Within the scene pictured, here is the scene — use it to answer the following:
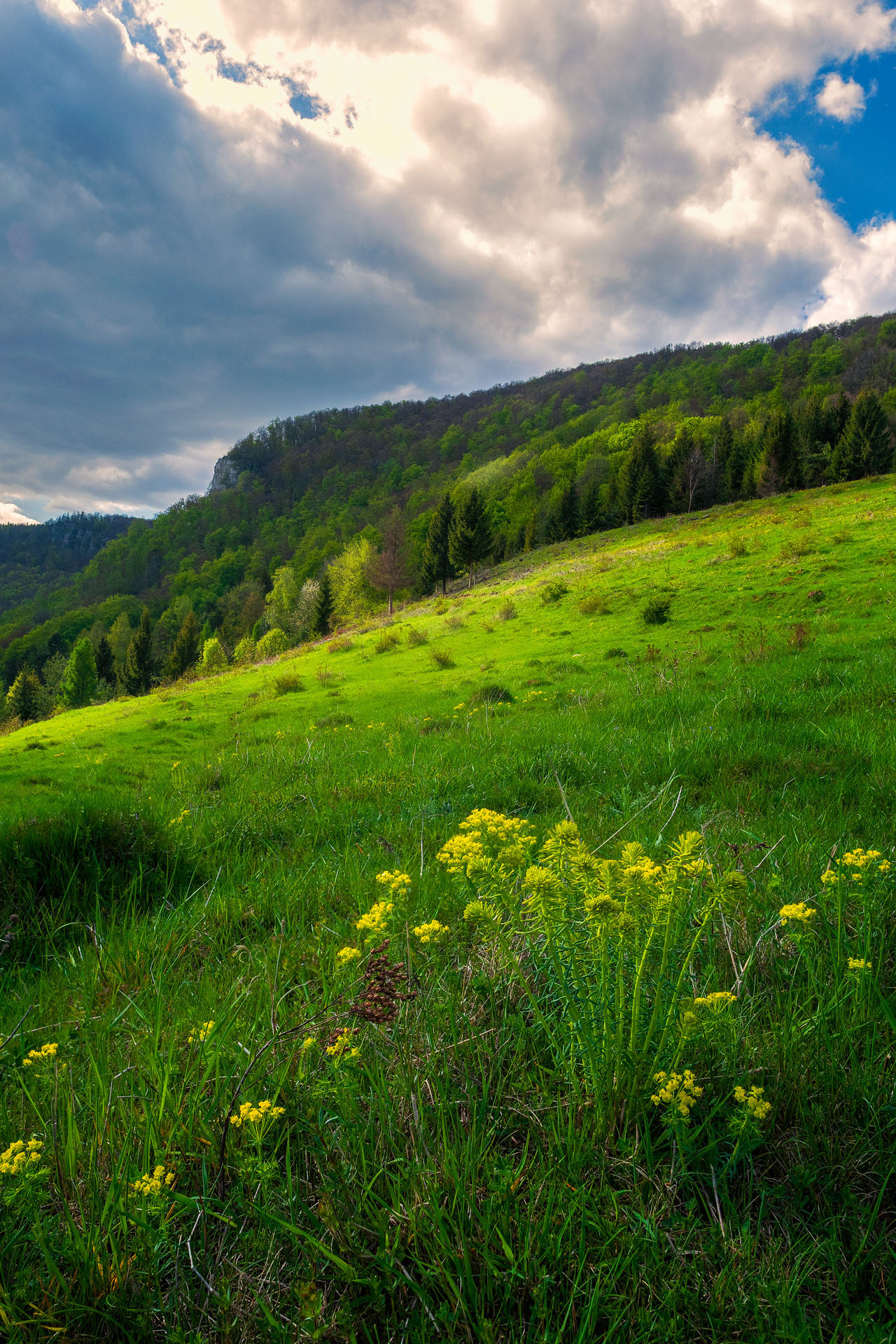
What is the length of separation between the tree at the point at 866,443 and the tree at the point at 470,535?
37.5 metres

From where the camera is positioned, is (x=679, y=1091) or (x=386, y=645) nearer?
(x=679, y=1091)

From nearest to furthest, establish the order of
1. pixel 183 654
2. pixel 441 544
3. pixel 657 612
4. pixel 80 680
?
pixel 657 612, pixel 441 544, pixel 80 680, pixel 183 654

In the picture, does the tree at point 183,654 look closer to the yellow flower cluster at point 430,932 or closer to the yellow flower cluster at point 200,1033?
the yellow flower cluster at point 200,1033

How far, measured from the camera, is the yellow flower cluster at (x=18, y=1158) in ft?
3.76

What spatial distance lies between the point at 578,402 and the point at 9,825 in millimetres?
166534

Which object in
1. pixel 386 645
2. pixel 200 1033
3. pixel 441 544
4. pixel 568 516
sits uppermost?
pixel 568 516

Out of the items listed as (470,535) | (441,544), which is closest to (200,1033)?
(470,535)

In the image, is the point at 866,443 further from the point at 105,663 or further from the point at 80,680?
the point at 105,663

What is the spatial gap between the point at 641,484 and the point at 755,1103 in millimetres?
76290

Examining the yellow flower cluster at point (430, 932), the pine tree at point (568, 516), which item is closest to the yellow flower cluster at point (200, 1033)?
the yellow flower cluster at point (430, 932)

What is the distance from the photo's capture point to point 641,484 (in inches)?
2739

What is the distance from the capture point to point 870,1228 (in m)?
1.15

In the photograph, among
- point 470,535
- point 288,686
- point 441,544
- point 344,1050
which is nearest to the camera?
point 344,1050

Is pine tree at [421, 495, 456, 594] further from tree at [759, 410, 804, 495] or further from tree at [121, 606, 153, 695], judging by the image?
tree at [121, 606, 153, 695]
